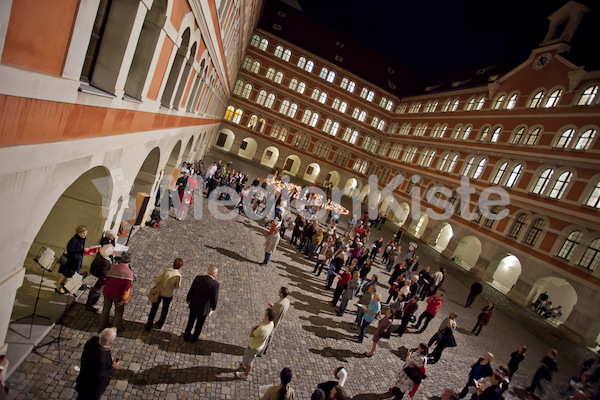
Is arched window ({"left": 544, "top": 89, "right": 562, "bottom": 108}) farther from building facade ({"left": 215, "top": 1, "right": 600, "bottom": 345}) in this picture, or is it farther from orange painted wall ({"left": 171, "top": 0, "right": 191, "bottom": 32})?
orange painted wall ({"left": 171, "top": 0, "right": 191, "bottom": 32})

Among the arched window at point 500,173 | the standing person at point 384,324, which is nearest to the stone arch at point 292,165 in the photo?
the arched window at point 500,173

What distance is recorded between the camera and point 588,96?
62.4ft

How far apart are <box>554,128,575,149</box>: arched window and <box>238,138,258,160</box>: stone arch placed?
30285mm

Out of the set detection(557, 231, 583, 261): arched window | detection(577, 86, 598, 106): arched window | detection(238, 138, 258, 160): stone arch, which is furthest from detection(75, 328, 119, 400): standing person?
detection(238, 138, 258, 160): stone arch

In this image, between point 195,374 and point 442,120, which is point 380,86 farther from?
point 195,374

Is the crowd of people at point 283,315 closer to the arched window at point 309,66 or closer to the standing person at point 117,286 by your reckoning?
the standing person at point 117,286

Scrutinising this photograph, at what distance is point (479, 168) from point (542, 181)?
5.44m

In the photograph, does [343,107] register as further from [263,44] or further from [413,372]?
[413,372]

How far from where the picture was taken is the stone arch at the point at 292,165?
41188 mm

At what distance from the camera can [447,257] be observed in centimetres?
2472

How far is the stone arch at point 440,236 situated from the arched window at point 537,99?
10.9 meters

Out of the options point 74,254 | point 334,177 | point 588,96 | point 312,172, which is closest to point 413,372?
point 74,254

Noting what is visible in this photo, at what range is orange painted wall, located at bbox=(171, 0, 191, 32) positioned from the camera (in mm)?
6219

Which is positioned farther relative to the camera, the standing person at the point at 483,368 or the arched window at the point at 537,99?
the arched window at the point at 537,99
